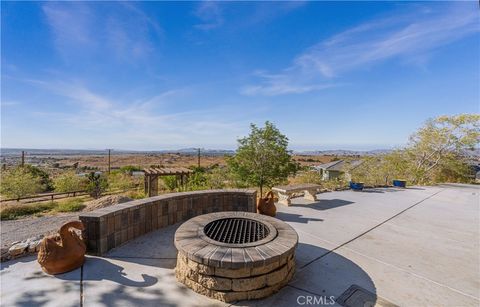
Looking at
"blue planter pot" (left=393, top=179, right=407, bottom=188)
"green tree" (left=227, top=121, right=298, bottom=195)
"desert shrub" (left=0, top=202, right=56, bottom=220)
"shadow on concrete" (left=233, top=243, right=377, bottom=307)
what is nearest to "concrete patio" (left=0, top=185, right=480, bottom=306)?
"shadow on concrete" (left=233, top=243, right=377, bottom=307)

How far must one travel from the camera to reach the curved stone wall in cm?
311

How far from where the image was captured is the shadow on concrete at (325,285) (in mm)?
2295

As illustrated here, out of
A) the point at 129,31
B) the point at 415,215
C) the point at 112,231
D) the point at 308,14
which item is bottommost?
the point at 415,215

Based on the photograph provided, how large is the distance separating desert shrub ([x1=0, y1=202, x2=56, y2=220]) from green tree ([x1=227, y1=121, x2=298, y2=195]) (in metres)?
9.09

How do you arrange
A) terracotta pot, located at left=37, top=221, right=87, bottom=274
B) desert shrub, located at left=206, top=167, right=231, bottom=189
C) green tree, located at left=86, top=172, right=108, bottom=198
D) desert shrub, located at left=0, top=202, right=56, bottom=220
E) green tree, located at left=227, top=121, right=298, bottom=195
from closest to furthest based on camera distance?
terracotta pot, located at left=37, top=221, right=87, bottom=274 → green tree, located at left=227, top=121, right=298, bottom=195 → desert shrub, located at left=0, top=202, right=56, bottom=220 → desert shrub, located at left=206, top=167, right=231, bottom=189 → green tree, located at left=86, top=172, right=108, bottom=198

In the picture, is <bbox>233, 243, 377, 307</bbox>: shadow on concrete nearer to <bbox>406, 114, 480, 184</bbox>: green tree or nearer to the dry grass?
the dry grass

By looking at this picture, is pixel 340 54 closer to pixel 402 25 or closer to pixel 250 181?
pixel 402 25

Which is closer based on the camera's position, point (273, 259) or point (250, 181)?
Result: point (273, 259)

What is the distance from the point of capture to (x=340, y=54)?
329 inches

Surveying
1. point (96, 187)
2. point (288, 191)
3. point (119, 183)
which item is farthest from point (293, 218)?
point (119, 183)

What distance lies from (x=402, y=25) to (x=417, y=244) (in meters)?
6.25

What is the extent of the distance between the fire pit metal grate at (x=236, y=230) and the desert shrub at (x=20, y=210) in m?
10.3

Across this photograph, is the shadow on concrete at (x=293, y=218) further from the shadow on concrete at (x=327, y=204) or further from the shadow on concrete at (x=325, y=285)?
the shadow on concrete at (x=325, y=285)

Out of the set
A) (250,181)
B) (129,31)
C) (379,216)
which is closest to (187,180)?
(250,181)
